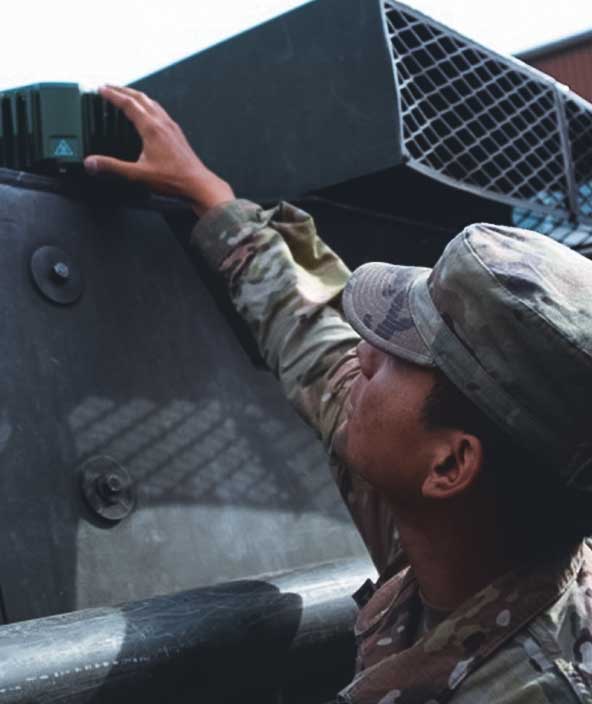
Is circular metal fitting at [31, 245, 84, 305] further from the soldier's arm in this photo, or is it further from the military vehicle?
the soldier's arm

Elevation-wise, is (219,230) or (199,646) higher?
(219,230)

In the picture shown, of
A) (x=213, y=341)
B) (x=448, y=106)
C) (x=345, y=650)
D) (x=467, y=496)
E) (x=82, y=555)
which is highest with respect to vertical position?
(x=448, y=106)

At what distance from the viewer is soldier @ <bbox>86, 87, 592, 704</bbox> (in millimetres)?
1116

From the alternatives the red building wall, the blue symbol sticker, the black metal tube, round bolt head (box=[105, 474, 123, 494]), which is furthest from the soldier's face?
the red building wall

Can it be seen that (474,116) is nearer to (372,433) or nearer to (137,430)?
(137,430)

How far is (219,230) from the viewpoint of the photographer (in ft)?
5.96

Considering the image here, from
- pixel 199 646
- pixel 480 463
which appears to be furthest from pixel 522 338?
pixel 199 646

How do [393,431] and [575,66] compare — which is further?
[575,66]

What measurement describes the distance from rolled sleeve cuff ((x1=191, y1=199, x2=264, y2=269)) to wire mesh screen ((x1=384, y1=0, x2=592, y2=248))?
30cm

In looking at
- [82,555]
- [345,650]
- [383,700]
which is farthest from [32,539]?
[383,700]

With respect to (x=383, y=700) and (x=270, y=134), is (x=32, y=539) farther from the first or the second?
(x=270, y=134)

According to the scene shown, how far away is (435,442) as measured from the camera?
1.20m

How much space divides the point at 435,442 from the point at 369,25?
97 cm

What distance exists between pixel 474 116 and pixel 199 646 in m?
1.11
